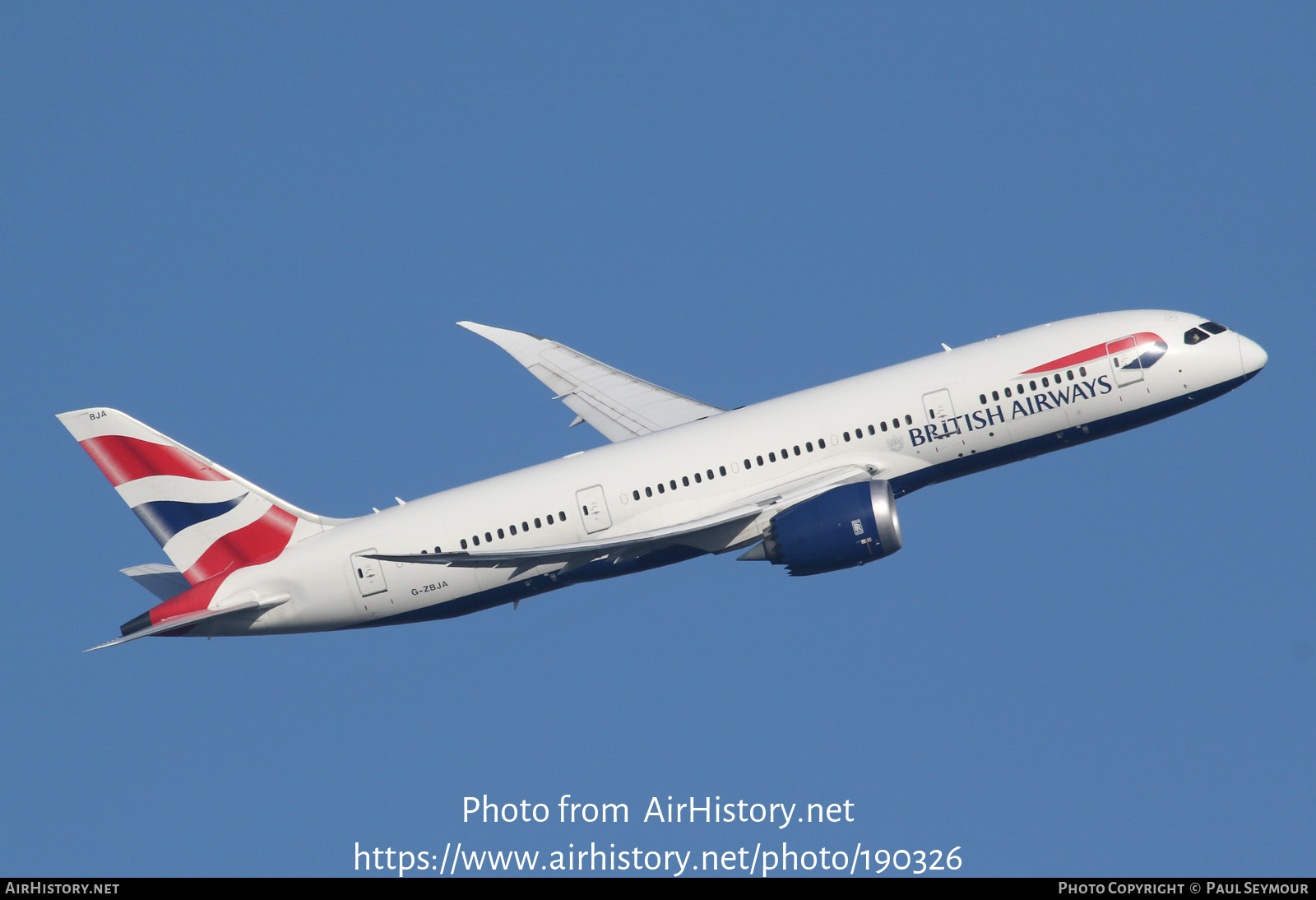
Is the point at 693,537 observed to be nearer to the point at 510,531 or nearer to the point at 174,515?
the point at 510,531

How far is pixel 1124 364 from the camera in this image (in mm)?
50094

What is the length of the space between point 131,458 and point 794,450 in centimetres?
2500

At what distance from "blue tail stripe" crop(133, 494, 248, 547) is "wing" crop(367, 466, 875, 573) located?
7051mm

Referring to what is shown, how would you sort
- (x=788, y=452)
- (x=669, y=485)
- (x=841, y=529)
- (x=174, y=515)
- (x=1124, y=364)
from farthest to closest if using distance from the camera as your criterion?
(x=174, y=515) → (x=1124, y=364) → (x=669, y=485) → (x=788, y=452) → (x=841, y=529)

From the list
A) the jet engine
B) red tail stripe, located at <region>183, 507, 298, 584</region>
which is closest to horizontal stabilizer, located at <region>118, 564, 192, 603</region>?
red tail stripe, located at <region>183, 507, 298, 584</region>

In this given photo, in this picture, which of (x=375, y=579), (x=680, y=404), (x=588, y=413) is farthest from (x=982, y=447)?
(x=375, y=579)

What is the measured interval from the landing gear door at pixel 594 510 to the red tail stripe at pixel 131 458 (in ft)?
50.5

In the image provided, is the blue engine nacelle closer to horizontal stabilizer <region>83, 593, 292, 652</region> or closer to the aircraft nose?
the aircraft nose

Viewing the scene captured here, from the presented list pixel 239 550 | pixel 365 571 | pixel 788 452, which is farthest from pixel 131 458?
pixel 788 452

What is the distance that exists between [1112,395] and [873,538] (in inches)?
429

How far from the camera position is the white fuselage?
4981cm

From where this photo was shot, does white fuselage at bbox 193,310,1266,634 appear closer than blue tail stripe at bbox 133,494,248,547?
Yes

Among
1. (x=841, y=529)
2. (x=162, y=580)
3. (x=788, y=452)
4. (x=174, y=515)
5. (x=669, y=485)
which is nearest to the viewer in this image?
(x=841, y=529)
